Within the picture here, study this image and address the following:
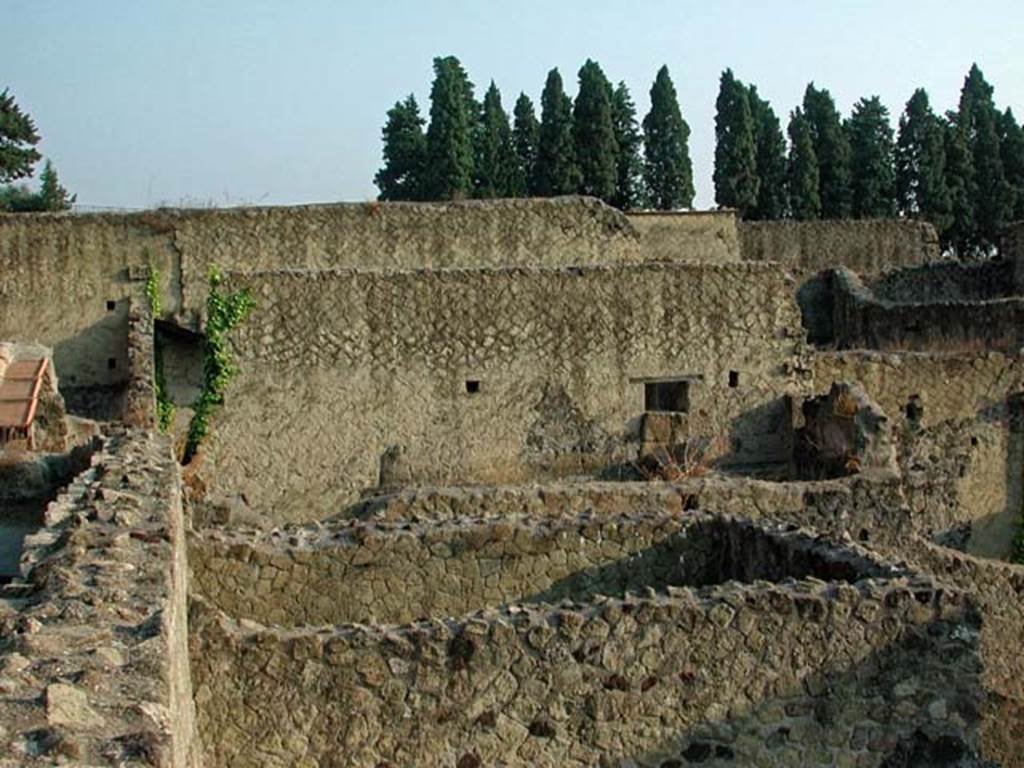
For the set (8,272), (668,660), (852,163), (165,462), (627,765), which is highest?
(852,163)

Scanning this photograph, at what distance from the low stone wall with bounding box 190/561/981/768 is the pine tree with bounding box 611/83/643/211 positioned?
4025 centimetres

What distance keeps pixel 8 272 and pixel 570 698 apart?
44.2ft

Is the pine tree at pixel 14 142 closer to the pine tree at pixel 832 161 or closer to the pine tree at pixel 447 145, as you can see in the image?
the pine tree at pixel 447 145

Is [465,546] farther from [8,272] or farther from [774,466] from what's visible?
[8,272]

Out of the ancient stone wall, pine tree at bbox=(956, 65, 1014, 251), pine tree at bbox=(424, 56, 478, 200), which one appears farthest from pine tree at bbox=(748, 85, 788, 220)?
the ancient stone wall

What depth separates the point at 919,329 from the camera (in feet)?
61.3

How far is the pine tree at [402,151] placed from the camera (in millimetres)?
48875

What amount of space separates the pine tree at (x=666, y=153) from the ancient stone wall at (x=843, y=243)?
→ 49.1ft

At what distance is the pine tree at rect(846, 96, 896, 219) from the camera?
47.1 metres

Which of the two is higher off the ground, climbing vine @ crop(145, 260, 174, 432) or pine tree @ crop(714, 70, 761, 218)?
pine tree @ crop(714, 70, 761, 218)

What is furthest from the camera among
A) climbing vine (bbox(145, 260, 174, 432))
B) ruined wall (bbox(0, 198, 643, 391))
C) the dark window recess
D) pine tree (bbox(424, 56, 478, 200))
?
pine tree (bbox(424, 56, 478, 200))

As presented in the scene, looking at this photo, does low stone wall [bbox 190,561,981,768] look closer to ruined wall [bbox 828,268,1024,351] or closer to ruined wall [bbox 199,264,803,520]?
ruined wall [bbox 199,264,803,520]

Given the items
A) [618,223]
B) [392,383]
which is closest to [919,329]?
[618,223]

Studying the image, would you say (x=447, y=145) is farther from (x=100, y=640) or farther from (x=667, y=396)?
(x=100, y=640)
